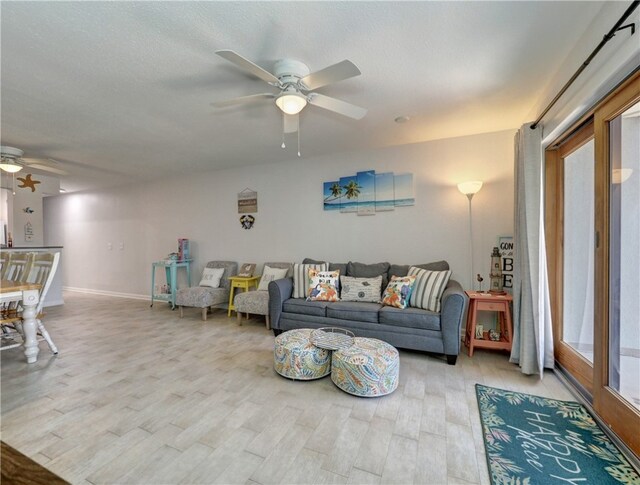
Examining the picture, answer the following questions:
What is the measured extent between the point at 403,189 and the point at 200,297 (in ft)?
→ 11.0

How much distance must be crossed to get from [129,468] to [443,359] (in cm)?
264

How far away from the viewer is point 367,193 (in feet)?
→ 13.2

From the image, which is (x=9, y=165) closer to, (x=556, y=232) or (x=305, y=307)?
(x=305, y=307)

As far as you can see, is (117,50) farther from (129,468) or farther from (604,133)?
(604,133)

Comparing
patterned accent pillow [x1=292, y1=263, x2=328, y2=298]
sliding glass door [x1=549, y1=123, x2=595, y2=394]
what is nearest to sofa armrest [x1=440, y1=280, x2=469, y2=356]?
sliding glass door [x1=549, y1=123, x2=595, y2=394]

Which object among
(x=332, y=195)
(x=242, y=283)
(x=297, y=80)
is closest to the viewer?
(x=297, y=80)

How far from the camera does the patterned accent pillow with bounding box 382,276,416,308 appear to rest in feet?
10.0

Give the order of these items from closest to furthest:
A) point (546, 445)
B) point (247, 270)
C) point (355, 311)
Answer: point (546, 445)
point (355, 311)
point (247, 270)

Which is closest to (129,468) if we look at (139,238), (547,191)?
(547,191)

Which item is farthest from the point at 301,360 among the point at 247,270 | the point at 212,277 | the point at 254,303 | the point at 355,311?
the point at 212,277

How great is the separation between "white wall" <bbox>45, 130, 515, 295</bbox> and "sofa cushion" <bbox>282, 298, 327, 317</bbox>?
103 centimetres

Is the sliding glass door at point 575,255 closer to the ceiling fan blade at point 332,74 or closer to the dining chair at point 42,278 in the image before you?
the ceiling fan blade at point 332,74

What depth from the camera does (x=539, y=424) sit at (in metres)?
1.83

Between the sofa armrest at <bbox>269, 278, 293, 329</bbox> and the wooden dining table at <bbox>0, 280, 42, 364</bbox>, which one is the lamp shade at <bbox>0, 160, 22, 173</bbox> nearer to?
→ the wooden dining table at <bbox>0, 280, 42, 364</bbox>
